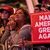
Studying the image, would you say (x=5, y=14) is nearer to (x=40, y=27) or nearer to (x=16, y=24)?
(x=16, y=24)

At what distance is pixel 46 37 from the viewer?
1.03 m

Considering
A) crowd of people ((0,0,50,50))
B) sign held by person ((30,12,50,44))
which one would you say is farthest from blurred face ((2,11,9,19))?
sign held by person ((30,12,50,44))

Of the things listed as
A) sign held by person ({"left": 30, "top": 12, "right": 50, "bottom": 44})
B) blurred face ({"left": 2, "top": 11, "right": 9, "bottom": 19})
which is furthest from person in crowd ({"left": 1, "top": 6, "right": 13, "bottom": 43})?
sign held by person ({"left": 30, "top": 12, "right": 50, "bottom": 44})

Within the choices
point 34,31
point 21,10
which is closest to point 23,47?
→ point 34,31

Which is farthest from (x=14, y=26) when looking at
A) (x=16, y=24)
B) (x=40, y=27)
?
(x=40, y=27)

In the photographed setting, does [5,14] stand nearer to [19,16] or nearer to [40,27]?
[19,16]

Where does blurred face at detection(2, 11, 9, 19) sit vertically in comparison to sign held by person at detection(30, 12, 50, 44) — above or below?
above

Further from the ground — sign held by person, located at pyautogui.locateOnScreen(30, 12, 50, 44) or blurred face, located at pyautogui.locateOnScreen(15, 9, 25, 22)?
blurred face, located at pyautogui.locateOnScreen(15, 9, 25, 22)

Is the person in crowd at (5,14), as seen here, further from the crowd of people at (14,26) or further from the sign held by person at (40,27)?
the sign held by person at (40,27)

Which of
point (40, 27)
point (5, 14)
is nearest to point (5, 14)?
point (5, 14)

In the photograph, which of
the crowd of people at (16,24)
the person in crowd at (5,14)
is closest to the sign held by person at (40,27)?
the crowd of people at (16,24)

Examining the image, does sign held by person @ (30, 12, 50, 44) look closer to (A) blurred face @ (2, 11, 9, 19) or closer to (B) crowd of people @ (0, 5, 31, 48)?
(B) crowd of people @ (0, 5, 31, 48)

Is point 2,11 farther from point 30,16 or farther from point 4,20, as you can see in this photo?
point 30,16

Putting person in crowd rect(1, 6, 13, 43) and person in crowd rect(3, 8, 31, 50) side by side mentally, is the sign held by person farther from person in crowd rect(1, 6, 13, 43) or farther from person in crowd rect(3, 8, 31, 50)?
person in crowd rect(1, 6, 13, 43)
